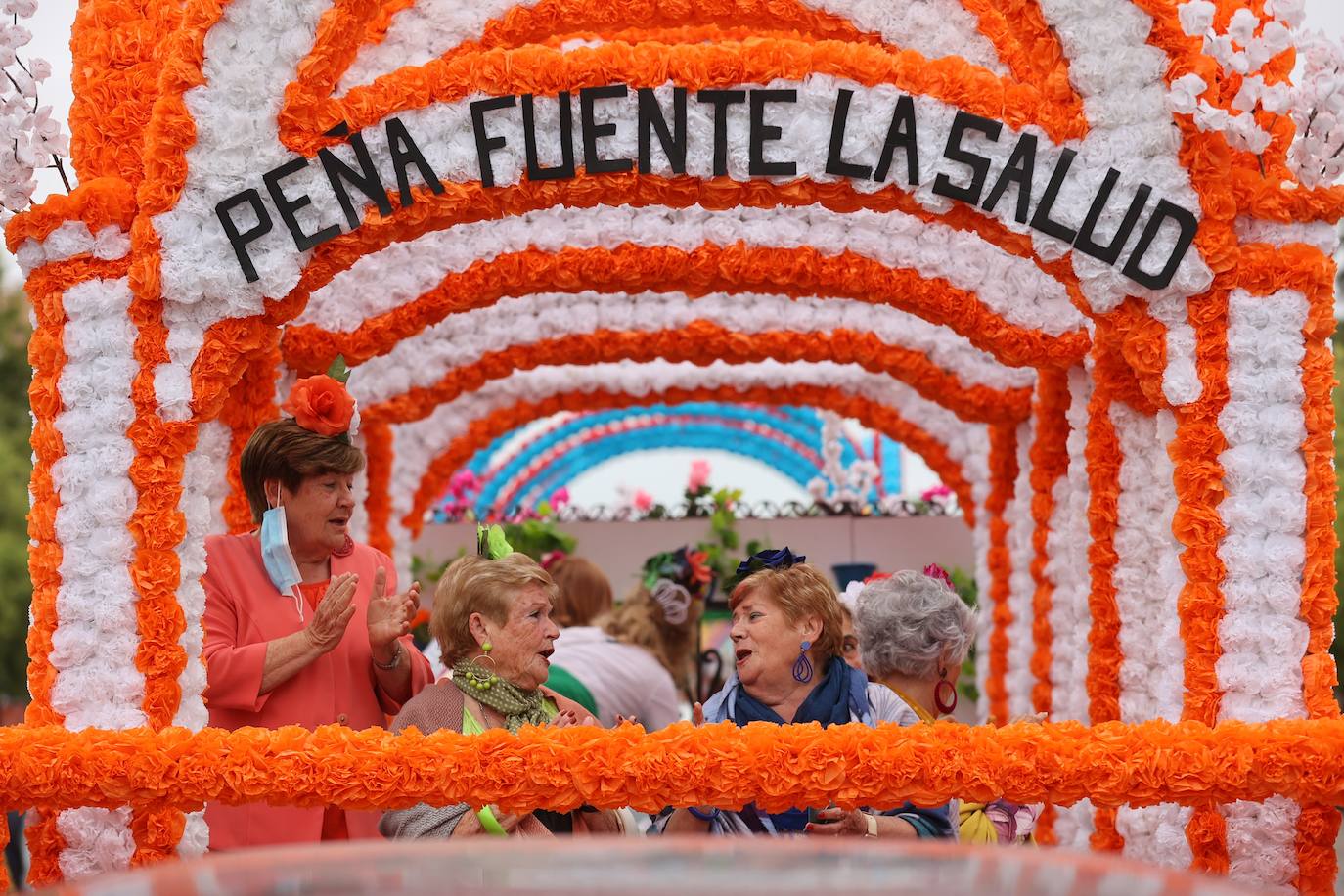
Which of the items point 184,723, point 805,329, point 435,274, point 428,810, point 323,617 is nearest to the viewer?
point 428,810

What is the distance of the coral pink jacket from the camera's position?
4703mm

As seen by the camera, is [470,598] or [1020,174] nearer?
[470,598]

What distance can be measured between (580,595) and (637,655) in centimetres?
92

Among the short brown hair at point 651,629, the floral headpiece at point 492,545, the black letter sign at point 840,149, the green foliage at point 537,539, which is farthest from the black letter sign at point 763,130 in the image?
the green foliage at point 537,539

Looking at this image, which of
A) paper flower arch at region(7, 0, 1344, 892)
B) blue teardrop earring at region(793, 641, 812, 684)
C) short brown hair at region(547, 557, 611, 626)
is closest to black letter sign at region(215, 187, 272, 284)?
paper flower arch at region(7, 0, 1344, 892)

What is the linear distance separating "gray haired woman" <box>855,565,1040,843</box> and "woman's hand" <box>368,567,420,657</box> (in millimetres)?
1364

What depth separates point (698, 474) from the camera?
1284 centimetres

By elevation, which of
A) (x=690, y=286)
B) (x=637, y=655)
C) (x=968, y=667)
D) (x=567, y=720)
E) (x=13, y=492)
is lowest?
(x=968, y=667)

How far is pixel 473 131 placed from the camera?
4820 millimetres

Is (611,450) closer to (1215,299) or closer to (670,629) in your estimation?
(670,629)

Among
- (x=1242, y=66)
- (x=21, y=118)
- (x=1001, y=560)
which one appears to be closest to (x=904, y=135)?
(x=1242, y=66)

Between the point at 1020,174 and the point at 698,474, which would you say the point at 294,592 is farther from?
the point at 698,474

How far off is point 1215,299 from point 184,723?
3347 mm

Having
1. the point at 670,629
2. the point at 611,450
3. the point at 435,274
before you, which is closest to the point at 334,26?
the point at 435,274
